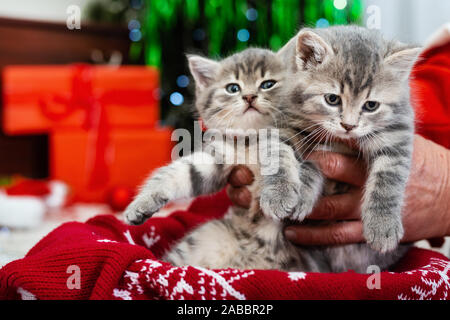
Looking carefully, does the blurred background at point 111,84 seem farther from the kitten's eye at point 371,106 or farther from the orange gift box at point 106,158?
the kitten's eye at point 371,106

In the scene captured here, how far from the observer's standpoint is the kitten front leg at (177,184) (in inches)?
37.5

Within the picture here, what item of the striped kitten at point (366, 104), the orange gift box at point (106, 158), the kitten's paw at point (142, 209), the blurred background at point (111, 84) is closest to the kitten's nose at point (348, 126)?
the striped kitten at point (366, 104)

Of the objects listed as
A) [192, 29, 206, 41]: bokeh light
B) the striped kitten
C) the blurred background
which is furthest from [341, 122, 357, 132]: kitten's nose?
[192, 29, 206, 41]: bokeh light

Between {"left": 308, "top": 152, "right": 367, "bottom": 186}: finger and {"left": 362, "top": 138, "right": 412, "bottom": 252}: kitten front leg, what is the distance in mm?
34

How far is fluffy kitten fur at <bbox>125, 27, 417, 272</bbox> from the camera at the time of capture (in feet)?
2.98

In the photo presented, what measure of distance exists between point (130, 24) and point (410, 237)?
2201mm

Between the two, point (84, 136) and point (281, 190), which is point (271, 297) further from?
point (84, 136)

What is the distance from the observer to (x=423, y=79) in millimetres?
1429

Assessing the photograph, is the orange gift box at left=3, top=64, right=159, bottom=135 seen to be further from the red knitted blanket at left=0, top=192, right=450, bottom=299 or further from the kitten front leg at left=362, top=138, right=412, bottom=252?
the kitten front leg at left=362, top=138, right=412, bottom=252

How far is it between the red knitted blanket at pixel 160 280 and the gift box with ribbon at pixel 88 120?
1.39m

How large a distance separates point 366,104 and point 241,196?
0.35 m

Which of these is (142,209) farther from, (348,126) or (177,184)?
(348,126)

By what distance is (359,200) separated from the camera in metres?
1.01

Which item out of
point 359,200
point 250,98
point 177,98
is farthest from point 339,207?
point 177,98
